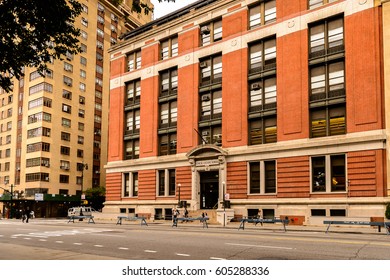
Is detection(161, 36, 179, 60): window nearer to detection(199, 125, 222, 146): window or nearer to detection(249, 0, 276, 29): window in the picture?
detection(249, 0, 276, 29): window

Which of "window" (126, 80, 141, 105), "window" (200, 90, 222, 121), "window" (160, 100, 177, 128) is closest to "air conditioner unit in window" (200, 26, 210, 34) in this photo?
"window" (200, 90, 222, 121)

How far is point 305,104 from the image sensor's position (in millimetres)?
37500

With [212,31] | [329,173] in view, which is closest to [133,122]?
[212,31]

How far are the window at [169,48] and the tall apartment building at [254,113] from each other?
185mm

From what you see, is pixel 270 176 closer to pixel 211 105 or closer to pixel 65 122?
pixel 211 105

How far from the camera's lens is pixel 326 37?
37.3 m

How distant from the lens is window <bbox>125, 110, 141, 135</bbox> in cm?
5294

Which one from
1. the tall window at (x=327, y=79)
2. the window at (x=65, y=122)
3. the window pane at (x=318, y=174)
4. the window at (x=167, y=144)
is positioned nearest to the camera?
the window pane at (x=318, y=174)

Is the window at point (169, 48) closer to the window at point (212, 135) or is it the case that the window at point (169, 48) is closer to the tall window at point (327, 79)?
the window at point (212, 135)

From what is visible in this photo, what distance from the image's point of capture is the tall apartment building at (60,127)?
77.6 meters

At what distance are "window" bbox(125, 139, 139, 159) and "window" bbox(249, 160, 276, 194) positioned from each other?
17343mm

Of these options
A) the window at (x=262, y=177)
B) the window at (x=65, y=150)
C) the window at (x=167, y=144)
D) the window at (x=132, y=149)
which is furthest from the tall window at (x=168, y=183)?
the window at (x=65, y=150)

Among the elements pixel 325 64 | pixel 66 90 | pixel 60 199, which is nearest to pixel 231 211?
pixel 325 64

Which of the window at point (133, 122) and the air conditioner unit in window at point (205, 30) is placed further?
the window at point (133, 122)
